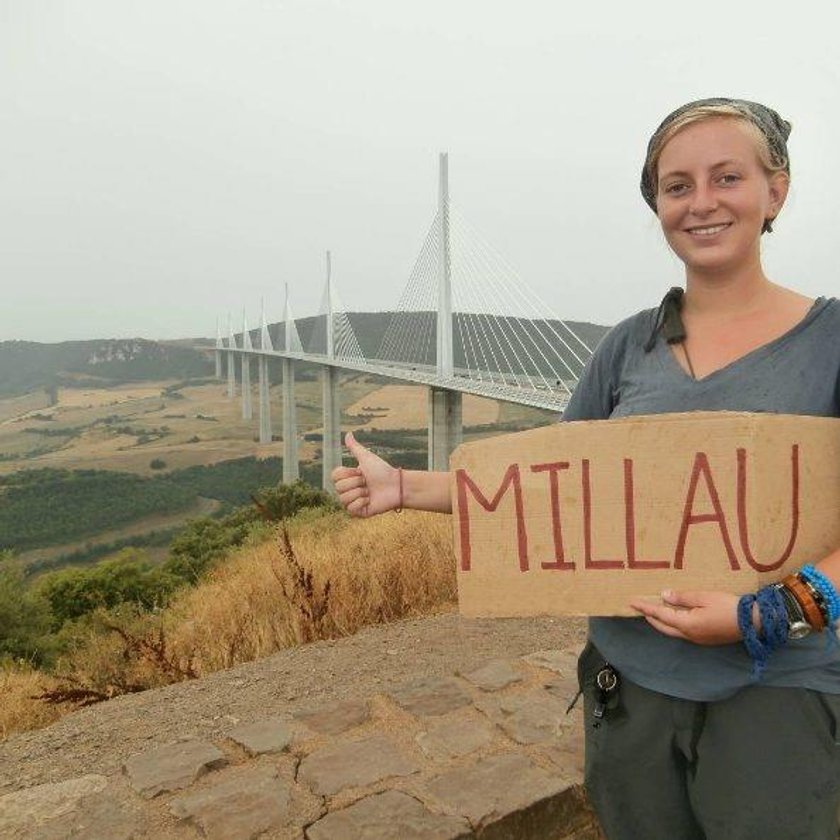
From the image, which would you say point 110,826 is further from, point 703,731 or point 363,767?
point 703,731

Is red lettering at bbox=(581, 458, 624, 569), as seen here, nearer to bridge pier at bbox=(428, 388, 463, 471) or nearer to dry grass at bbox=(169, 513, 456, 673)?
dry grass at bbox=(169, 513, 456, 673)

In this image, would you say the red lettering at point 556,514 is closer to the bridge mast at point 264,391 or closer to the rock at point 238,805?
the rock at point 238,805

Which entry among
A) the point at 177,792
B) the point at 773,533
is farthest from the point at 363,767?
the point at 773,533

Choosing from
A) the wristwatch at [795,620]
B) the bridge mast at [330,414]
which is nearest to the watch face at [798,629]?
the wristwatch at [795,620]

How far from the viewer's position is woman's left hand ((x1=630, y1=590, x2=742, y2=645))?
867 mm

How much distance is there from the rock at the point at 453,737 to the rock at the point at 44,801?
32.6 inches

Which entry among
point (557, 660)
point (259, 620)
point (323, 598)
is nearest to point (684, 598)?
point (557, 660)

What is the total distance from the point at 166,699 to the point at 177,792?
2.99ft

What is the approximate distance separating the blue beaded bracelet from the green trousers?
12cm

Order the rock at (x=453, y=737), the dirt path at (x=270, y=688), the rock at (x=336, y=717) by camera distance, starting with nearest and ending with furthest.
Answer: the rock at (x=453, y=737) < the rock at (x=336, y=717) < the dirt path at (x=270, y=688)

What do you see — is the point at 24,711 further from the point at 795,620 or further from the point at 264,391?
the point at 264,391

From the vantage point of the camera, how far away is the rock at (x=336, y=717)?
201 cm

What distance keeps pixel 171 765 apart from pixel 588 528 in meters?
1.41

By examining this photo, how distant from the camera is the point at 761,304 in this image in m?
0.99
